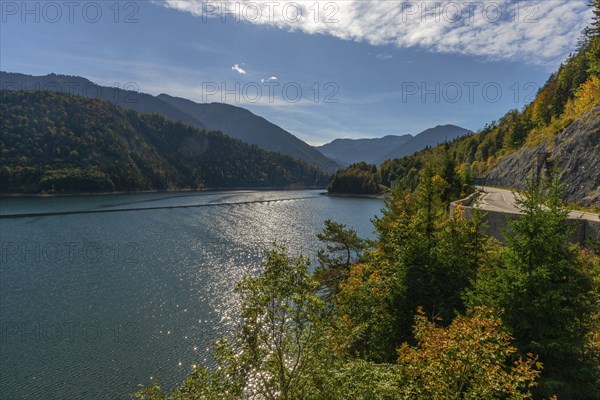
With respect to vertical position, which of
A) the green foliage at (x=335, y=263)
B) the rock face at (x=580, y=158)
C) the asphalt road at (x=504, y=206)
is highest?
the rock face at (x=580, y=158)

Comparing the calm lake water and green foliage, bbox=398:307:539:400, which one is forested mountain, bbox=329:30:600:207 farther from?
the calm lake water

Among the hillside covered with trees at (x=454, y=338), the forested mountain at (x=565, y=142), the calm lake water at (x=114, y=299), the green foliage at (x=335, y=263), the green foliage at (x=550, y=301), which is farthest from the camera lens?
the forested mountain at (x=565, y=142)

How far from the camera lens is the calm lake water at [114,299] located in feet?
85.7

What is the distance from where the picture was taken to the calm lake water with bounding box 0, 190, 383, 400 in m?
26.1

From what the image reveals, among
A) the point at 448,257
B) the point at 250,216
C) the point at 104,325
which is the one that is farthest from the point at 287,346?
the point at 250,216

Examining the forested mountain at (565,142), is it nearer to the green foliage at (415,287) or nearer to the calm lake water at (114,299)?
the green foliage at (415,287)

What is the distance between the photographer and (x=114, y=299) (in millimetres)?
40312

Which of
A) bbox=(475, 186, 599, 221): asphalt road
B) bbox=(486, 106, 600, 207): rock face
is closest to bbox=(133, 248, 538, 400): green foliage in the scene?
bbox=(475, 186, 599, 221): asphalt road

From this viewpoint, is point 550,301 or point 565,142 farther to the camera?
point 565,142

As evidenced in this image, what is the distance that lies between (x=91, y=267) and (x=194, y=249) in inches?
710

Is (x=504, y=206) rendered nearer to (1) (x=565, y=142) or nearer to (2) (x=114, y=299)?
(1) (x=565, y=142)

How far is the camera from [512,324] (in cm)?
1291

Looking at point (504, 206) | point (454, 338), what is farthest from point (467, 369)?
point (504, 206)

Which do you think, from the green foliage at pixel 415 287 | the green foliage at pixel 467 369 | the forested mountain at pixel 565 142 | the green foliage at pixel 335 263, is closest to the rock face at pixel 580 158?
the forested mountain at pixel 565 142
